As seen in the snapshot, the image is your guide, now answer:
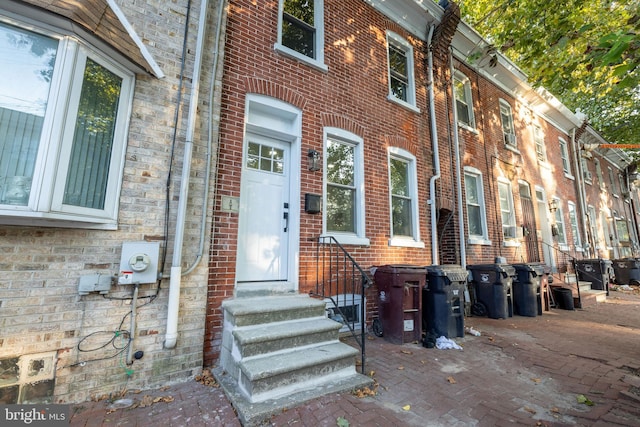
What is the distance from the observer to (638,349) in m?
4.02

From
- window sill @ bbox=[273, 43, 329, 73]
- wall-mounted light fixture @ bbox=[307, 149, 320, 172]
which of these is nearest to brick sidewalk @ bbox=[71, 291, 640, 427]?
wall-mounted light fixture @ bbox=[307, 149, 320, 172]

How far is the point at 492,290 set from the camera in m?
5.98

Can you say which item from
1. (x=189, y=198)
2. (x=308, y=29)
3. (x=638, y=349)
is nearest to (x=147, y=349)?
(x=189, y=198)

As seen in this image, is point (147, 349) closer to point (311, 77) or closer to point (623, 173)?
point (311, 77)

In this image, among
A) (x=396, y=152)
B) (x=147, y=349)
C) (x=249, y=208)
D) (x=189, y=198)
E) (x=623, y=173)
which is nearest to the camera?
(x=147, y=349)

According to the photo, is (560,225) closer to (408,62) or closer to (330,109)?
(408,62)

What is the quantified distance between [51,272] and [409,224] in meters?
5.46

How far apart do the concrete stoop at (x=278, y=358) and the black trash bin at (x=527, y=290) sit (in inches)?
209

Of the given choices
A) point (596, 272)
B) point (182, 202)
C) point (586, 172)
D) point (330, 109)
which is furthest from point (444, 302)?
point (586, 172)

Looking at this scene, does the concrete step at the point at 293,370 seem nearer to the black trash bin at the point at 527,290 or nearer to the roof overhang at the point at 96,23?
the roof overhang at the point at 96,23

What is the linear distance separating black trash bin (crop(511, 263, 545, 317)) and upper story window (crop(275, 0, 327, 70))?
618cm

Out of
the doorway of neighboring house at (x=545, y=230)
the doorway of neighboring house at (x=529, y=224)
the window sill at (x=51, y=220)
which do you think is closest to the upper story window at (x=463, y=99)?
the doorway of neighboring house at (x=529, y=224)

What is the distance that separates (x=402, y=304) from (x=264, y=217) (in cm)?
244

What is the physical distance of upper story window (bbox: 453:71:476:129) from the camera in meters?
7.78
